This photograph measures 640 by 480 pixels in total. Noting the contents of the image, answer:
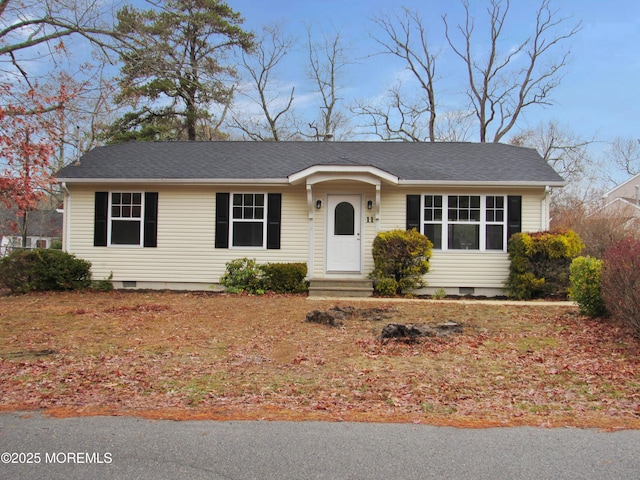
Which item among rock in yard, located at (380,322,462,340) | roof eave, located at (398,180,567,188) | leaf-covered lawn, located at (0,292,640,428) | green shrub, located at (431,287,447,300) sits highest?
roof eave, located at (398,180,567,188)

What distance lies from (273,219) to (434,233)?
4250 mm

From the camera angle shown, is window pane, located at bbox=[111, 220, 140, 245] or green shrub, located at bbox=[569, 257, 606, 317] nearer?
green shrub, located at bbox=[569, 257, 606, 317]

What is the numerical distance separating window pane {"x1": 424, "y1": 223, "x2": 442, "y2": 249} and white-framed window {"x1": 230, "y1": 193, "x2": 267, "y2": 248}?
4.31 m

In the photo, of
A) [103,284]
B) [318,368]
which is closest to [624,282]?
[318,368]

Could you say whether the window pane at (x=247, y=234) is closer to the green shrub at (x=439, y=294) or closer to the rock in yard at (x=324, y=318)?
the rock in yard at (x=324, y=318)

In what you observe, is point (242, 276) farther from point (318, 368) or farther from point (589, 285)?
point (589, 285)

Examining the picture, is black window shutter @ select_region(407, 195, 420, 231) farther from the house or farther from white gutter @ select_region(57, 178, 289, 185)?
white gutter @ select_region(57, 178, 289, 185)

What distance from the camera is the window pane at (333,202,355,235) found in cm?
1305

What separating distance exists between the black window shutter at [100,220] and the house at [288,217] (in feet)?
0.09

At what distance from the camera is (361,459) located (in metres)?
3.55

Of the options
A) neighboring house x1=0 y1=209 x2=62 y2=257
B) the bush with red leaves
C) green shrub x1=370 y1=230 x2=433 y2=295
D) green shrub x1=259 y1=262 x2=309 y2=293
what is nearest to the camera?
the bush with red leaves

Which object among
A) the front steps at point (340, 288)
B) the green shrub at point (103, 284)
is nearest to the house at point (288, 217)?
the green shrub at point (103, 284)

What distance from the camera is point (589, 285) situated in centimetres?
853

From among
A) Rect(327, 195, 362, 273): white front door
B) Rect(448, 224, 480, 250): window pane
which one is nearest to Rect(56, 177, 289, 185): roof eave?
Rect(327, 195, 362, 273): white front door
